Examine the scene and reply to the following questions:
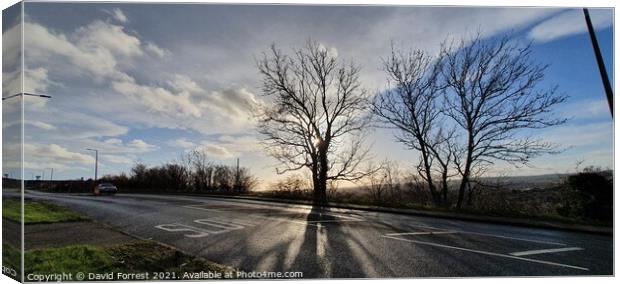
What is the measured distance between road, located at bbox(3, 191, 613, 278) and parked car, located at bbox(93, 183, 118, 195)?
0.46 metres

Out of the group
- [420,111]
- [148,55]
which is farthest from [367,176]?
[148,55]

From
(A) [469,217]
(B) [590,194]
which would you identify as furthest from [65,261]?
(B) [590,194]

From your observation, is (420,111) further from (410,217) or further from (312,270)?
(312,270)

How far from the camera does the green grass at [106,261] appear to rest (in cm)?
698

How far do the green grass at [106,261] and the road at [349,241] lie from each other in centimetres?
40

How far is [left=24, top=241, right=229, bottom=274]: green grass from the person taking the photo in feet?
22.9

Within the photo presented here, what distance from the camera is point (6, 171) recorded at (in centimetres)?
748

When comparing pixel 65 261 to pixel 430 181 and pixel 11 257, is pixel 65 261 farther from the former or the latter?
pixel 430 181

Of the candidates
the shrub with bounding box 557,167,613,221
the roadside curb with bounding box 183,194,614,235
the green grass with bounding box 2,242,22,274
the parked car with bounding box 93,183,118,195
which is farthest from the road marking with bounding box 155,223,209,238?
the shrub with bounding box 557,167,613,221

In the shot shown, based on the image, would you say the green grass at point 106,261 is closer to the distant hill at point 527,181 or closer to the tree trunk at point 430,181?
the tree trunk at point 430,181

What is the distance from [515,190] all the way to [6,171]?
9.49 m

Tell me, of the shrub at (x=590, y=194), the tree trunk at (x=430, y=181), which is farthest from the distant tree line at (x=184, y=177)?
the shrub at (x=590, y=194)

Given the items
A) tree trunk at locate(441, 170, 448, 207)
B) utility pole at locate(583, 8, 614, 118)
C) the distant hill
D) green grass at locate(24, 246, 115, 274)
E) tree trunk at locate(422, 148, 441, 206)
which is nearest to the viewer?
green grass at locate(24, 246, 115, 274)

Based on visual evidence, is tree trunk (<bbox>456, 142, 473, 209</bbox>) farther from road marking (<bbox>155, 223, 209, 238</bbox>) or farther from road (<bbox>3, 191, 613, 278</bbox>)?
road marking (<bbox>155, 223, 209, 238</bbox>)
